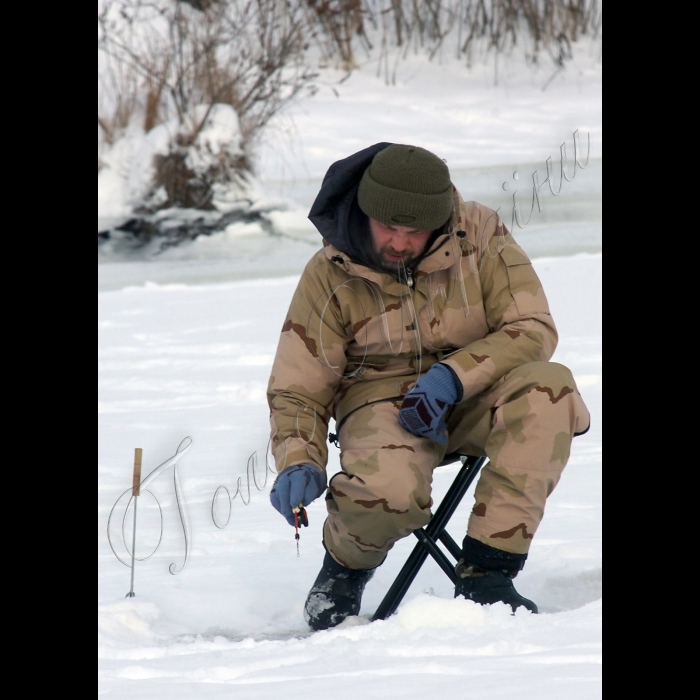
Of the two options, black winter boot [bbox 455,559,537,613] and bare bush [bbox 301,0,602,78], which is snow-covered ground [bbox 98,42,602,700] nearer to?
black winter boot [bbox 455,559,537,613]

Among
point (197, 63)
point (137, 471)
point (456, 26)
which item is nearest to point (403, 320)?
point (137, 471)

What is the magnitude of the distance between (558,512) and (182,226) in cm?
725

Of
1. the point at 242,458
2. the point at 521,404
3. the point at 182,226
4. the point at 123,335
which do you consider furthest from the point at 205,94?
the point at 521,404

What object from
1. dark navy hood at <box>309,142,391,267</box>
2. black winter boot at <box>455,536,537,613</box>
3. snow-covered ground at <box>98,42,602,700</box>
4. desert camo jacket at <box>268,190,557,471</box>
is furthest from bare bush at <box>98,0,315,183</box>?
black winter boot at <box>455,536,537,613</box>

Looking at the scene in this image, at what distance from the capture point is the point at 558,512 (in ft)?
11.7

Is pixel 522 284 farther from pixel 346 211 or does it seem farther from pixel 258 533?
pixel 258 533

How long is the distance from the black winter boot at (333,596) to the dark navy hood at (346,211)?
812 millimetres

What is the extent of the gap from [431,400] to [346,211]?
558mm

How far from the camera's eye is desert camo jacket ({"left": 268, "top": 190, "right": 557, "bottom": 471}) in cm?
275

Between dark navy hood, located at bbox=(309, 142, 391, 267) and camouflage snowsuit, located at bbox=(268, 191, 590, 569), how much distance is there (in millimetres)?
39

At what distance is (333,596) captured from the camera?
2.75 m

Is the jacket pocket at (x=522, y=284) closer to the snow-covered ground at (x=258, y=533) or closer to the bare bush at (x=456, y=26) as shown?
the snow-covered ground at (x=258, y=533)
